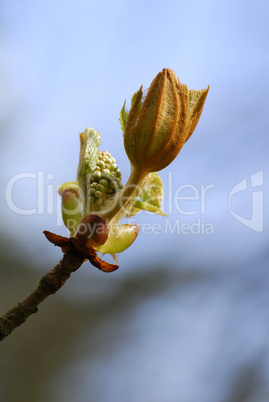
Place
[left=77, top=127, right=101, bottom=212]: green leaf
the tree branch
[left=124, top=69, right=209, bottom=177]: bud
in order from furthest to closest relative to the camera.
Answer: [left=77, top=127, right=101, bottom=212]: green leaf < [left=124, top=69, right=209, bottom=177]: bud < the tree branch

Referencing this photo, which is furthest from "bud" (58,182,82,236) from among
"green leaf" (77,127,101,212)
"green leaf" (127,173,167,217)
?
"green leaf" (127,173,167,217)

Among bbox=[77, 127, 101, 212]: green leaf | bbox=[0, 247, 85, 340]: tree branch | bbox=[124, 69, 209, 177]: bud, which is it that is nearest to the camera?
bbox=[0, 247, 85, 340]: tree branch

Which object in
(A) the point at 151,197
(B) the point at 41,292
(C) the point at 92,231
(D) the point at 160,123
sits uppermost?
(D) the point at 160,123

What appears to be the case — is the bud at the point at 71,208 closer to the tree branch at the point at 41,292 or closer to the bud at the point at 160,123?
A: the tree branch at the point at 41,292

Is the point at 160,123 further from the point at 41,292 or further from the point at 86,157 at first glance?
the point at 41,292

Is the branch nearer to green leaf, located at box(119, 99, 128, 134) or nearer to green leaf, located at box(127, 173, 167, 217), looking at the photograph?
green leaf, located at box(127, 173, 167, 217)

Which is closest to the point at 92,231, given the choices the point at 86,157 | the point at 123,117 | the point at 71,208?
the point at 71,208
